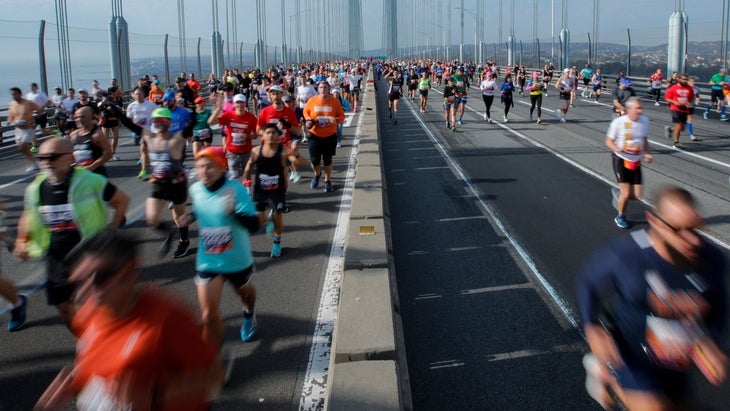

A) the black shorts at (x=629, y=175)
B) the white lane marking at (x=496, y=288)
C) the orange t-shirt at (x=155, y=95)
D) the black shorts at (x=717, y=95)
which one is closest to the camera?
the white lane marking at (x=496, y=288)

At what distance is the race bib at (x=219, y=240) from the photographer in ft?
15.8

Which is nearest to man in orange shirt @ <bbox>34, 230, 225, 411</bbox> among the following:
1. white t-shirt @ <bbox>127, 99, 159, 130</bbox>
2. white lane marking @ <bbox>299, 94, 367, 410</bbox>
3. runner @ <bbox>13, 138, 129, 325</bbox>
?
white lane marking @ <bbox>299, 94, 367, 410</bbox>

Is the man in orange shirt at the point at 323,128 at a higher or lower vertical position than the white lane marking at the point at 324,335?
higher

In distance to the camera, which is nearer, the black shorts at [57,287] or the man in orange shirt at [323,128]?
the black shorts at [57,287]

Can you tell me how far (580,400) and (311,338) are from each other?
2.31 m

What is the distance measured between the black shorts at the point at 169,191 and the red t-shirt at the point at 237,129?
2094mm

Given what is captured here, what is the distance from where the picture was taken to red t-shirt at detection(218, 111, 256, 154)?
10.1m

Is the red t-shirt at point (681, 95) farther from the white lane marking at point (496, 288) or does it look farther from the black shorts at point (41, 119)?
the black shorts at point (41, 119)

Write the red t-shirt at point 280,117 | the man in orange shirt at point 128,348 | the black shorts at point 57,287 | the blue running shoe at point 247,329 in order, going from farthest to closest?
the red t-shirt at point 280,117, the blue running shoe at point 247,329, the black shorts at point 57,287, the man in orange shirt at point 128,348

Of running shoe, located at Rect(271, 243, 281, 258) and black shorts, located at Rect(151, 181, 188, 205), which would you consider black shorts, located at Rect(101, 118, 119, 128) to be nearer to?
black shorts, located at Rect(151, 181, 188, 205)

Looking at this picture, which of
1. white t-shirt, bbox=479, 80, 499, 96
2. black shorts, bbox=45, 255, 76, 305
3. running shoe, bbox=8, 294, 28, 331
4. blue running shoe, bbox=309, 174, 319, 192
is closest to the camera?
black shorts, bbox=45, 255, 76, 305

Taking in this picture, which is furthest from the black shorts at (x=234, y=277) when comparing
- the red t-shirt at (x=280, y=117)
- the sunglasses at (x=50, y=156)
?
the red t-shirt at (x=280, y=117)

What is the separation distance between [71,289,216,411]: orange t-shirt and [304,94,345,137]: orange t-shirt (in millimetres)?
9197

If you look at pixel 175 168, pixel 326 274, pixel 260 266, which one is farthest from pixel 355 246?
pixel 175 168
